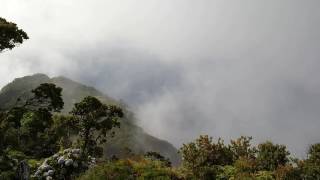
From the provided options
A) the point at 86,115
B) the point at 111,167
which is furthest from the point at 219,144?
the point at 86,115

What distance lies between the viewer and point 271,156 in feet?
100

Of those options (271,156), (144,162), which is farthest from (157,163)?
(271,156)

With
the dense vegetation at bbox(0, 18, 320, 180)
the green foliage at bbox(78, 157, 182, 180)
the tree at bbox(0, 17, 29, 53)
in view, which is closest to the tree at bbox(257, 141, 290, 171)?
the dense vegetation at bbox(0, 18, 320, 180)

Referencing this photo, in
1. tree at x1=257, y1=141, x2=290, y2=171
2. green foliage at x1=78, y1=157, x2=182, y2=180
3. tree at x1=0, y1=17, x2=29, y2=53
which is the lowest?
green foliage at x1=78, y1=157, x2=182, y2=180

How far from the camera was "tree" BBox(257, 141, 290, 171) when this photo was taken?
30.2 metres

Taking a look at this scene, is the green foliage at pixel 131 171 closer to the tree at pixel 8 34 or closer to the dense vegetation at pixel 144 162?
the dense vegetation at pixel 144 162

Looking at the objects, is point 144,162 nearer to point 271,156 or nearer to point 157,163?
point 157,163

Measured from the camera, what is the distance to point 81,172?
101 feet

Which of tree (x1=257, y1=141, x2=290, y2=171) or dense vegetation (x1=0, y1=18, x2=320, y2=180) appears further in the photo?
tree (x1=257, y1=141, x2=290, y2=171)

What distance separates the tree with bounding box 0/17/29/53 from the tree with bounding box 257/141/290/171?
1806 cm

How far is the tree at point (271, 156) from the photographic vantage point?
3023 centimetres

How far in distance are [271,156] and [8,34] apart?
1934 cm

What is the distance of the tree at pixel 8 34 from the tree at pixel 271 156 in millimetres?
18063

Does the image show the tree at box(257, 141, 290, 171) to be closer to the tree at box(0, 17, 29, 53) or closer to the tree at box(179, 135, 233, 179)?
the tree at box(179, 135, 233, 179)
